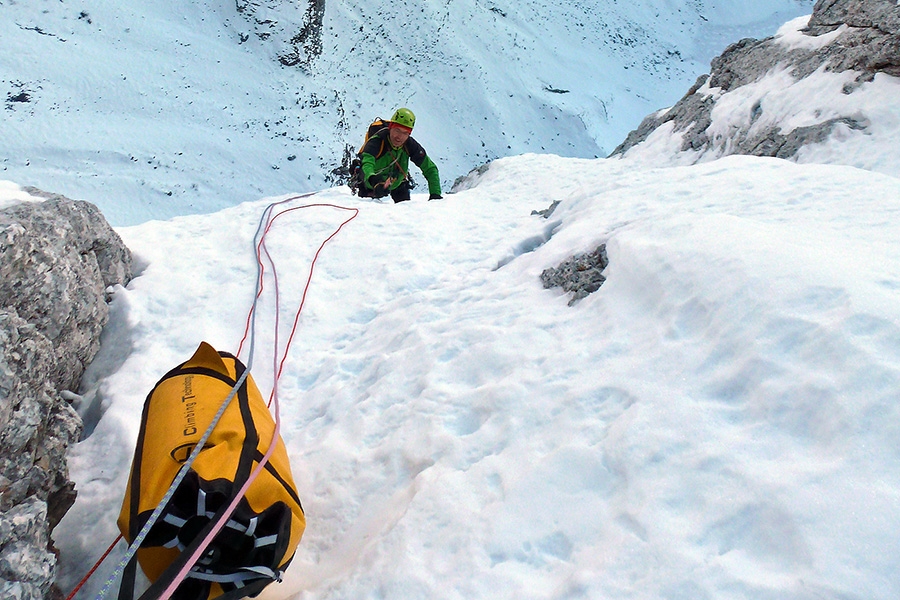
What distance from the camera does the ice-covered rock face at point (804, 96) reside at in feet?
19.4

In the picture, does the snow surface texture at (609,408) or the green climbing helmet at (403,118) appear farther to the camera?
the green climbing helmet at (403,118)

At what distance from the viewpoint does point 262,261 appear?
5.38 meters

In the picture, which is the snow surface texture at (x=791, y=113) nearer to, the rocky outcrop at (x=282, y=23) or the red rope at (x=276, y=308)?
the red rope at (x=276, y=308)

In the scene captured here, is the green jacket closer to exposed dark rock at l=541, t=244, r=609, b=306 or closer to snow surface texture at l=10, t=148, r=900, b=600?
snow surface texture at l=10, t=148, r=900, b=600

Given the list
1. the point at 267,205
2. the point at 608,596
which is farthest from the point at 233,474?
the point at 267,205

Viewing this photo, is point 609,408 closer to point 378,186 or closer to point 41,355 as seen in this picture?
point 41,355

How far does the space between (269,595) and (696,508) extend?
6.00 ft

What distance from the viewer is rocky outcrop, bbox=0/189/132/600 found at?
85.4 inches

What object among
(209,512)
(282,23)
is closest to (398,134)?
(209,512)

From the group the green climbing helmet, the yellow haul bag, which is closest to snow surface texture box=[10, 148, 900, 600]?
the yellow haul bag

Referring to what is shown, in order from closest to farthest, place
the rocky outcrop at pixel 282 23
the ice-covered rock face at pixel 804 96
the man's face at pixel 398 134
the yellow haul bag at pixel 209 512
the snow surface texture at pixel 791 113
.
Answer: the yellow haul bag at pixel 209 512
the snow surface texture at pixel 791 113
the ice-covered rock face at pixel 804 96
the man's face at pixel 398 134
the rocky outcrop at pixel 282 23

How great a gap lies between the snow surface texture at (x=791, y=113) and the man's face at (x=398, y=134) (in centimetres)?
404

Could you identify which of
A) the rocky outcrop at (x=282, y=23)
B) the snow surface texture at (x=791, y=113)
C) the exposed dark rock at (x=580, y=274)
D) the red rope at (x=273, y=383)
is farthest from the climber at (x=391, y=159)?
the rocky outcrop at (x=282, y=23)

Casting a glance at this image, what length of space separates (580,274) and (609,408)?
57.5 inches
